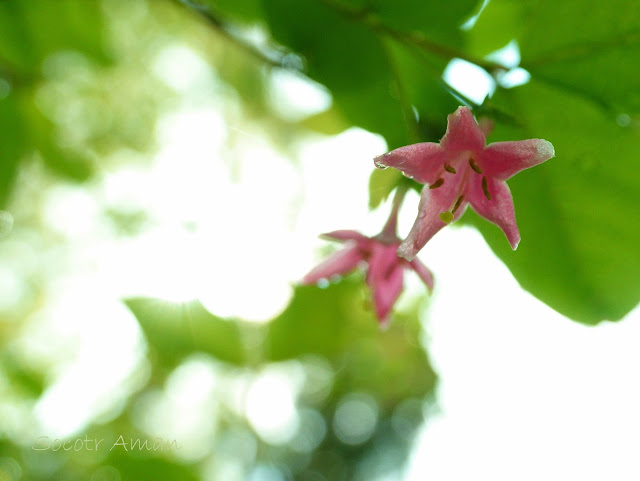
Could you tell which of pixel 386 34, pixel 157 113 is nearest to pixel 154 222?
pixel 157 113

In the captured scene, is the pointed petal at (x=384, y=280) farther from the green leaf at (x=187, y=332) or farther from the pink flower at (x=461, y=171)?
the green leaf at (x=187, y=332)

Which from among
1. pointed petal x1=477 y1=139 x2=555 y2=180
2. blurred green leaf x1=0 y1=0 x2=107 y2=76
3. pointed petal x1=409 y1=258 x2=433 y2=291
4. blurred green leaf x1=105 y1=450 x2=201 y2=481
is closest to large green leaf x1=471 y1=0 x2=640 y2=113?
pointed petal x1=477 y1=139 x2=555 y2=180

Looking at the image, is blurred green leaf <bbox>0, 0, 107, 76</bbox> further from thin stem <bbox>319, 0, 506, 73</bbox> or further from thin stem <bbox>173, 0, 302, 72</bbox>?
thin stem <bbox>319, 0, 506, 73</bbox>

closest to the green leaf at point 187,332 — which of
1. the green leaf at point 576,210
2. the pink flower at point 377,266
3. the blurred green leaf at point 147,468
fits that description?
the blurred green leaf at point 147,468

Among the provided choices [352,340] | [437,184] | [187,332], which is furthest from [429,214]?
[352,340]

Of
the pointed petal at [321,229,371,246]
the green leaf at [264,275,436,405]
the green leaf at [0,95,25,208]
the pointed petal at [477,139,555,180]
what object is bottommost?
the green leaf at [264,275,436,405]

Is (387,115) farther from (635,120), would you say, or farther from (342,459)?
(342,459)
